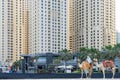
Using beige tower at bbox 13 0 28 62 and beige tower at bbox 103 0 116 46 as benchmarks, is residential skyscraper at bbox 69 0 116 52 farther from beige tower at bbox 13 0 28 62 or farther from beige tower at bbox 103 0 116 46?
beige tower at bbox 13 0 28 62

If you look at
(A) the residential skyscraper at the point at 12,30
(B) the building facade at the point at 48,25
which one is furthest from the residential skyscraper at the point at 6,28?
(B) the building facade at the point at 48,25

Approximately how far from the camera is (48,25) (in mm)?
102312

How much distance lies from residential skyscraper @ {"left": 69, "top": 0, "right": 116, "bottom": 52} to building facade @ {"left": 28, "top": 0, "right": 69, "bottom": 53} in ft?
13.7

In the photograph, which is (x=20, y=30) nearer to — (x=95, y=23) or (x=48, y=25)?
(x=48, y=25)

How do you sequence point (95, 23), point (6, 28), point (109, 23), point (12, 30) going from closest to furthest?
point (95, 23) → point (109, 23) → point (6, 28) → point (12, 30)

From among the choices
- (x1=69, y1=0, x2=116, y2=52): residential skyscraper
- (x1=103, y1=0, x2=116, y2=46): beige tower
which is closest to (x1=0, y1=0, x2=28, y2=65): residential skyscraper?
(x1=69, y1=0, x2=116, y2=52): residential skyscraper

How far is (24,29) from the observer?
388 ft

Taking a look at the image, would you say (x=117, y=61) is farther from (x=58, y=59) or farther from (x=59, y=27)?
(x=59, y=27)

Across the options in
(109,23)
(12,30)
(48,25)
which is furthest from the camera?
(12,30)

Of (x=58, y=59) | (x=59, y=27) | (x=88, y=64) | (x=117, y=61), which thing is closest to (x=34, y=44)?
(x=59, y=27)

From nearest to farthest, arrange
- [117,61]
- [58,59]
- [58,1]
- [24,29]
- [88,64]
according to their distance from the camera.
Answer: [88,64]
[117,61]
[58,59]
[58,1]
[24,29]

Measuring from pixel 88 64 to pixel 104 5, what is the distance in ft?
272

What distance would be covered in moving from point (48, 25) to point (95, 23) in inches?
497

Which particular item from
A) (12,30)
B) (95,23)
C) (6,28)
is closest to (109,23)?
(95,23)
